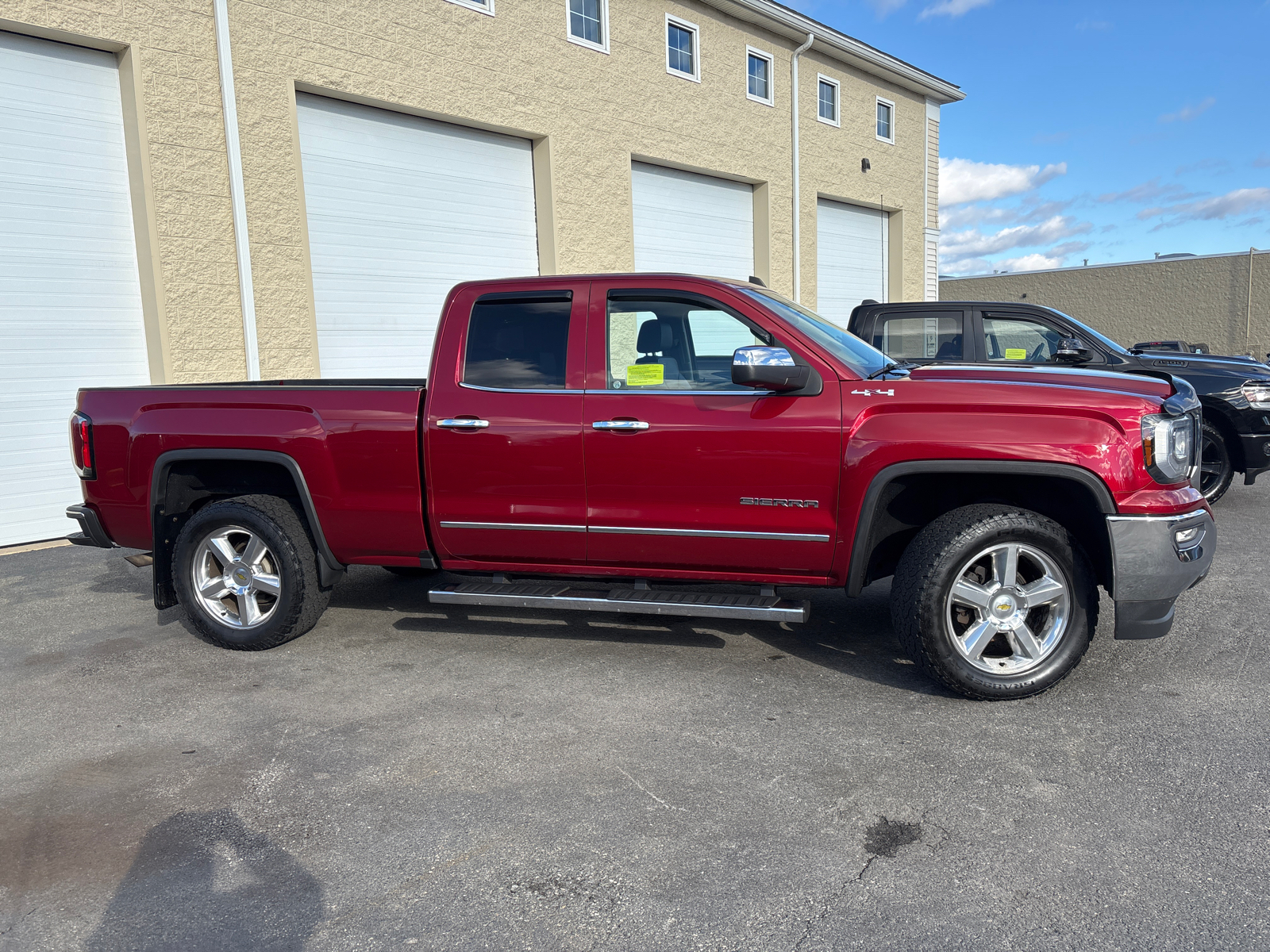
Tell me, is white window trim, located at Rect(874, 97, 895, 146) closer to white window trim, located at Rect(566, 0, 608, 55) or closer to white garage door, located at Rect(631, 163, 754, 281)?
white garage door, located at Rect(631, 163, 754, 281)

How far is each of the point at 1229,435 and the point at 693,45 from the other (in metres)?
10.6

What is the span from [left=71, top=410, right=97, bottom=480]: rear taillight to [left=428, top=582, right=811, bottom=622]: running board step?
2.14 m

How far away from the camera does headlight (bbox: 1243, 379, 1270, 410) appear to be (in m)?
7.89

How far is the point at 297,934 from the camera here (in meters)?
2.48

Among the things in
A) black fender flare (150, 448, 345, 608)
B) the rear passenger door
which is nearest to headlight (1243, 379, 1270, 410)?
the rear passenger door

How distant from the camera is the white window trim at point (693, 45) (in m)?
14.3

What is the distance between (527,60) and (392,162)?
2.64m

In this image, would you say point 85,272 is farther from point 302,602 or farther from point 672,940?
point 672,940

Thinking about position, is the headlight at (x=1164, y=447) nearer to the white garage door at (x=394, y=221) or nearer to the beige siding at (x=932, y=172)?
the white garage door at (x=394, y=221)

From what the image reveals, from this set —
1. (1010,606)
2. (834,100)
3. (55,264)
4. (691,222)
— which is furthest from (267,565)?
(834,100)

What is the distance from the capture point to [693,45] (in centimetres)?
1498

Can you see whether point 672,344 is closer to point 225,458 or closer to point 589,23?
point 225,458

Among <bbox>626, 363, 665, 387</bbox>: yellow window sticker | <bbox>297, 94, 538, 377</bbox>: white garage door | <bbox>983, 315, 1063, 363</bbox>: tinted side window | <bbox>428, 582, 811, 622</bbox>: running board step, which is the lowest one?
<bbox>428, 582, 811, 622</bbox>: running board step

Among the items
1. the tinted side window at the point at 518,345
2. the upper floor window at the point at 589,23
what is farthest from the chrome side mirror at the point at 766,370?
the upper floor window at the point at 589,23
